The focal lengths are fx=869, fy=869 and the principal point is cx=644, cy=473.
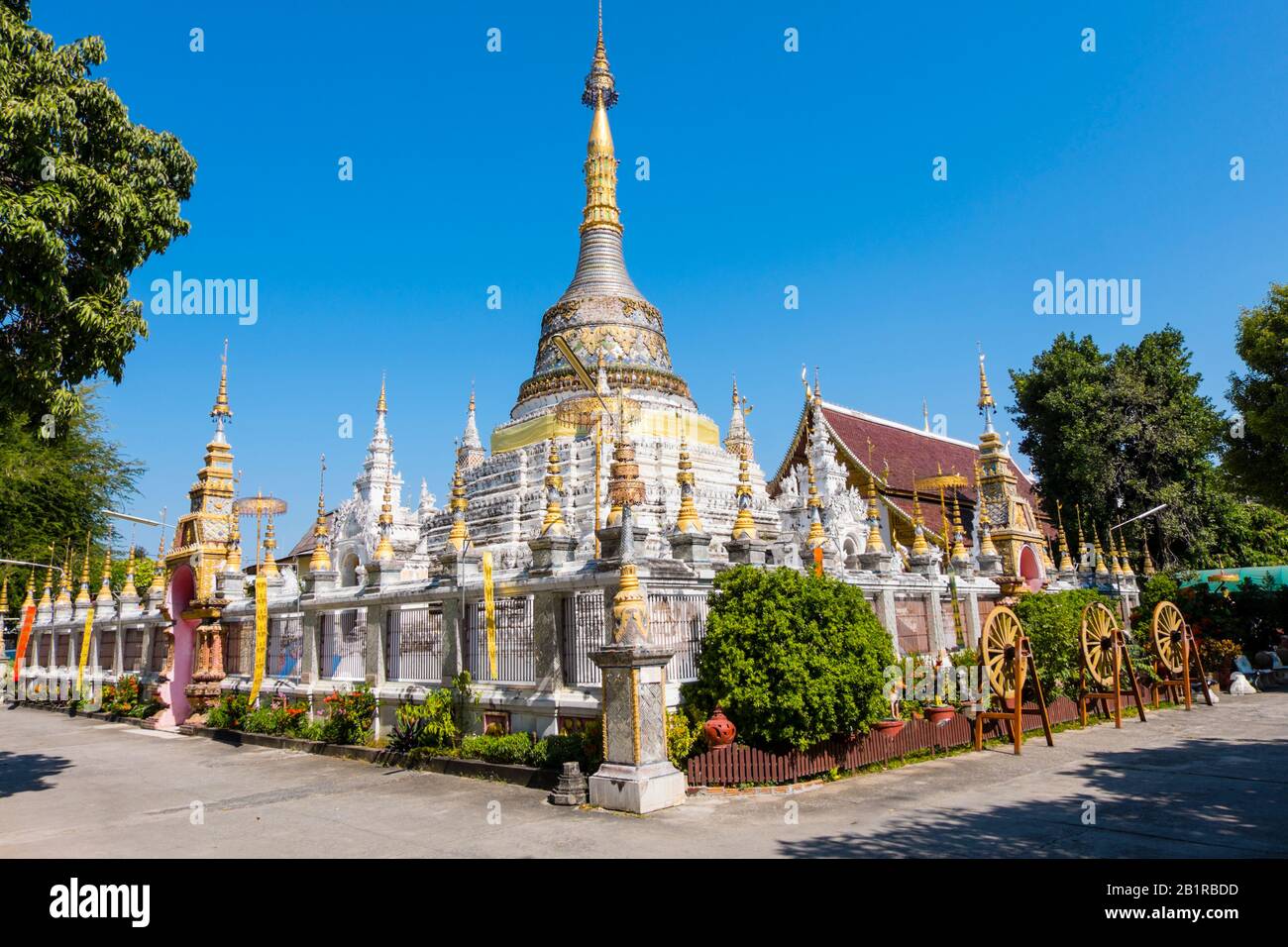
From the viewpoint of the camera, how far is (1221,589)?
21922 mm

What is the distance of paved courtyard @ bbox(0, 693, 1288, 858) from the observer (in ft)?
24.9

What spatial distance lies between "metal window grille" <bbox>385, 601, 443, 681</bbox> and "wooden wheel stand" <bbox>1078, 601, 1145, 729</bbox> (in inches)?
413

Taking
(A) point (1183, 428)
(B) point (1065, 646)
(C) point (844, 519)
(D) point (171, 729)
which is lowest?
(D) point (171, 729)

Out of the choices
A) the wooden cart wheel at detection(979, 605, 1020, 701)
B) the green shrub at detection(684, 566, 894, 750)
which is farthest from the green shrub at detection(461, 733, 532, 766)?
the wooden cart wheel at detection(979, 605, 1020, 701)

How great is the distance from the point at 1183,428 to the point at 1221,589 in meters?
10.3

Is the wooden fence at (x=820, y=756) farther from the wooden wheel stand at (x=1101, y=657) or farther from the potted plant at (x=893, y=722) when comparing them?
the wooden wheel stand at (x=1101, y=657)

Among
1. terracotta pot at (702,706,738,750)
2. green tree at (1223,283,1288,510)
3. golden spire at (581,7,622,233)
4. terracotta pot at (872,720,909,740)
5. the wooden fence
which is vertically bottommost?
the wooden fence

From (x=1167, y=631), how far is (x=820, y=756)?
1147cm

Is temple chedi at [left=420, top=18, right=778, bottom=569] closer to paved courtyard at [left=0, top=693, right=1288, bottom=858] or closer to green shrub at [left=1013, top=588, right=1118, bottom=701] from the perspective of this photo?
green shrub at [left=1013, top=588, right=1118, bottom=701]

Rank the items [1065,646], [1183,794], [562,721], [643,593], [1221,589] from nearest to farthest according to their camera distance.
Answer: [1183,794] → [643,593] → [562,721] → [1065,646] → [1221,589]

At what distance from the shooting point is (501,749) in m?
11.1

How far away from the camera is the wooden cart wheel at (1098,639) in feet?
→ 49.1
